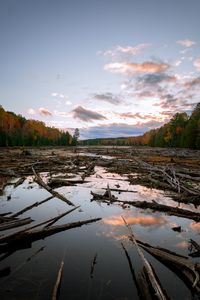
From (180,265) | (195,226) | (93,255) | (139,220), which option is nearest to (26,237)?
(93,255)

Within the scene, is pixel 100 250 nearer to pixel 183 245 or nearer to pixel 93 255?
pixel 93 255

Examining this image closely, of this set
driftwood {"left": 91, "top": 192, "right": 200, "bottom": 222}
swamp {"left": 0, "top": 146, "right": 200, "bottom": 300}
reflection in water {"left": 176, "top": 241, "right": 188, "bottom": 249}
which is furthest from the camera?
driftwood {"left": 91, "top": 192, "right": 200, "bottom": 222}

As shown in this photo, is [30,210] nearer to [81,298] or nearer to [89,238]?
[89,238]

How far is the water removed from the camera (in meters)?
3.79


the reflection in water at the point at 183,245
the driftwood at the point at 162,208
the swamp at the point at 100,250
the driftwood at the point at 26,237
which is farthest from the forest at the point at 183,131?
the driftwood at the point at 26,237

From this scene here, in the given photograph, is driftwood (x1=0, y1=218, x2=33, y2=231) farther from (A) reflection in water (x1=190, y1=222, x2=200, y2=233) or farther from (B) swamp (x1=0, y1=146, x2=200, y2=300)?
(A) reflection in water (x1=190, y1=222, x2=200, y2=233)

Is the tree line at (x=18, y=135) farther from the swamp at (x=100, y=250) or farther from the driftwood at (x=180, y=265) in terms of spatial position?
the driftwood at (x=180, y=265)

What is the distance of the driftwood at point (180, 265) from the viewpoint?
3768 millimetres

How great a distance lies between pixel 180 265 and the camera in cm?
410

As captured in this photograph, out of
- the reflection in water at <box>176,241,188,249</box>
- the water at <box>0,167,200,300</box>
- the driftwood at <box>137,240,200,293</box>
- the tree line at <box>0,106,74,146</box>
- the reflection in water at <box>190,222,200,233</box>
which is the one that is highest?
the tree line at <box>0,106,74,146</box>

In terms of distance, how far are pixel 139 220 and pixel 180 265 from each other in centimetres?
322

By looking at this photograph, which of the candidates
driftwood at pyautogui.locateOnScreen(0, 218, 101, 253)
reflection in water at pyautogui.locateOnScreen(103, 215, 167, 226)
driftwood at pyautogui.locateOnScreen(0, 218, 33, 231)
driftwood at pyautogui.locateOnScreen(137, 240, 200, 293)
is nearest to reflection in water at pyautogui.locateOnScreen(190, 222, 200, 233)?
reflection in water at pyautogui.locateOnScreen(103, 215, 167, 226)

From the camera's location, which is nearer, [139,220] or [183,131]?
[139,220]

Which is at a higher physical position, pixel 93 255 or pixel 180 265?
pixel 180 265
